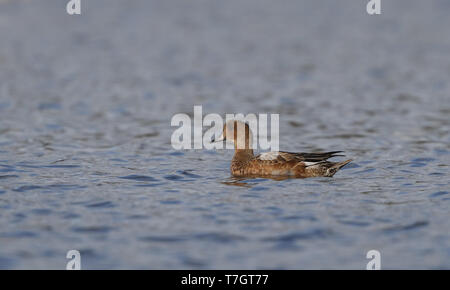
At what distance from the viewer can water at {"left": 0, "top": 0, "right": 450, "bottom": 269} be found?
6996 mm

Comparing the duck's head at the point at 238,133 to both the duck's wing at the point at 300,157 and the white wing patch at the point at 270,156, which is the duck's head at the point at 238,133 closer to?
the white wing patch at the point at 270,156

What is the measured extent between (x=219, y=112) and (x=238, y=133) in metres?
3.90

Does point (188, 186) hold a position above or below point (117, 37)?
below

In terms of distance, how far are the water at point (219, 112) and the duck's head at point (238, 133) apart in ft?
1.54

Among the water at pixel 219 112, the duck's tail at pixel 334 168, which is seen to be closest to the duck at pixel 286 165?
the duck's tail at pixel 334 168

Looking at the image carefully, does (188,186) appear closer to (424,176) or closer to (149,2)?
(424,176)

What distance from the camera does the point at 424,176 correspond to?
9602 millimetres

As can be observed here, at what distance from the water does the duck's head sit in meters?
0.47

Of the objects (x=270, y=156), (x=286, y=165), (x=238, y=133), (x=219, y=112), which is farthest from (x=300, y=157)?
(x=219, y=112)

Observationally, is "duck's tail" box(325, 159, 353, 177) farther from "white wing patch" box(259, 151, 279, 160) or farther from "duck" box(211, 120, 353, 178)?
"white wing patch" box(259, 151, 279, 160)

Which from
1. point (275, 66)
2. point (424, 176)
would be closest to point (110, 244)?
point (424, 176)

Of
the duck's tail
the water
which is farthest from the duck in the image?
the water
